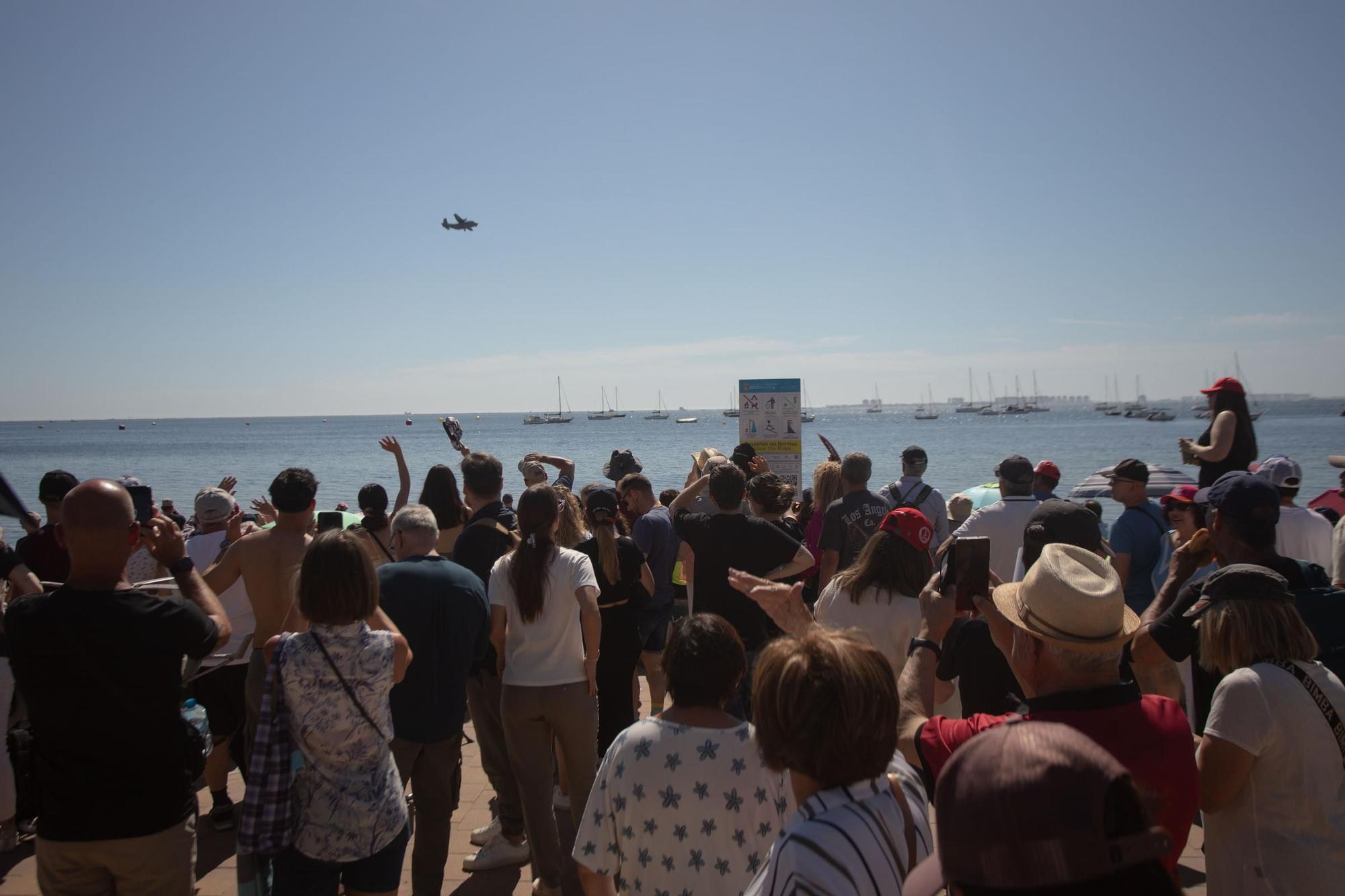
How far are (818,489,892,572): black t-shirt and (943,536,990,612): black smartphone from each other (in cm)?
328

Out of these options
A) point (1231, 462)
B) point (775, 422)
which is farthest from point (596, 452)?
point (1231, 462)

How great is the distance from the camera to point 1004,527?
5.46 metres

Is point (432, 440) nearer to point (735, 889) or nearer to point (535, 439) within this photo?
point (535, 439)

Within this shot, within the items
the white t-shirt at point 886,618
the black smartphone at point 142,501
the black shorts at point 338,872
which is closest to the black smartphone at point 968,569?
the white t-shirt at point 886,618

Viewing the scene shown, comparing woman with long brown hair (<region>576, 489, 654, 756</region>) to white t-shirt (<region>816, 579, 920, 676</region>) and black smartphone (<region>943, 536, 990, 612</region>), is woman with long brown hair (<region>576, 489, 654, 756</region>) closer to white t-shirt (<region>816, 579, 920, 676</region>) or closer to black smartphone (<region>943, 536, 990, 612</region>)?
white t-shirt (<region>816, 579, 920, 676</region>)

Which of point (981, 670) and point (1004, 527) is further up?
point (1004, 527)

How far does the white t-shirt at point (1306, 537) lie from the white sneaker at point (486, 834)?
4.72 m

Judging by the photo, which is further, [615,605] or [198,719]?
[615,605]

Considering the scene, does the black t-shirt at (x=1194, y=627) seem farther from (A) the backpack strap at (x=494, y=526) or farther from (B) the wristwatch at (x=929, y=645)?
(A) the backpack strap at (x=494, y=526)

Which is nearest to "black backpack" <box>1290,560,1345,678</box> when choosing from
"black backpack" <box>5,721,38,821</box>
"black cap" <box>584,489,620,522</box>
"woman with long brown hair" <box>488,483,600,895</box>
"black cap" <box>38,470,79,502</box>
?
"woman with long brown hair" <box>488,483,600,895</box>

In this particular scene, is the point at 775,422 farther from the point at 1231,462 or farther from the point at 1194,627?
the point at 1194,627

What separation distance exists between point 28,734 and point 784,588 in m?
2.63

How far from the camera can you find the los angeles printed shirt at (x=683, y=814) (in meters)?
2.45

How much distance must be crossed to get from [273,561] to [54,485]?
67.6 inches
